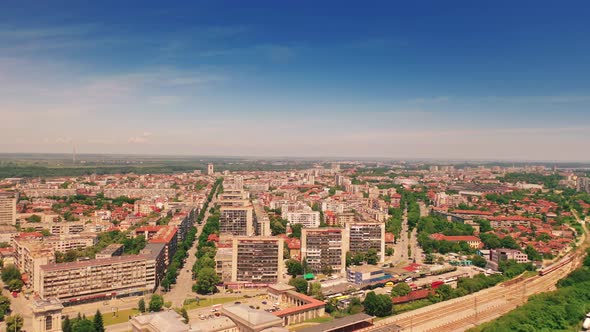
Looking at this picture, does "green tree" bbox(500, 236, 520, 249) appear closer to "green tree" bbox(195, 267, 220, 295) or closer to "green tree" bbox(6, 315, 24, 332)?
"green tree" bbox(195, 267, 220, 295)

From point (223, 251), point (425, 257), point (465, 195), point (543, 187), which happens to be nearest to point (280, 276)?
point (223, 251)

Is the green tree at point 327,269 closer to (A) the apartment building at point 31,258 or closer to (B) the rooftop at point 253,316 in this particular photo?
(B) the rooftop at point 253,316

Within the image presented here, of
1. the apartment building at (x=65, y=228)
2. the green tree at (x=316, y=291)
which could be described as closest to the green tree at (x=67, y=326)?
the green tree at (x=316, y=291)

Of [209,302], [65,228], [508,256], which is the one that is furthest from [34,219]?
[508,256]

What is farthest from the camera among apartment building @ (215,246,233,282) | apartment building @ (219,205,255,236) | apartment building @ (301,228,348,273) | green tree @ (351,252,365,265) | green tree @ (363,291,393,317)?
apartment building @ (219,205,255,236)

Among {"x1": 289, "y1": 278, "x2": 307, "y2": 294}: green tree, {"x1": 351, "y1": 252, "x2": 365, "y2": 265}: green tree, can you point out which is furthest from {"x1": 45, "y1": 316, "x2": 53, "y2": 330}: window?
{"x1": 351, "y1": 252, "x2": 365, "y2": 265}: green tree

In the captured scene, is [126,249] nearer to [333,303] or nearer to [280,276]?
[280,276]
